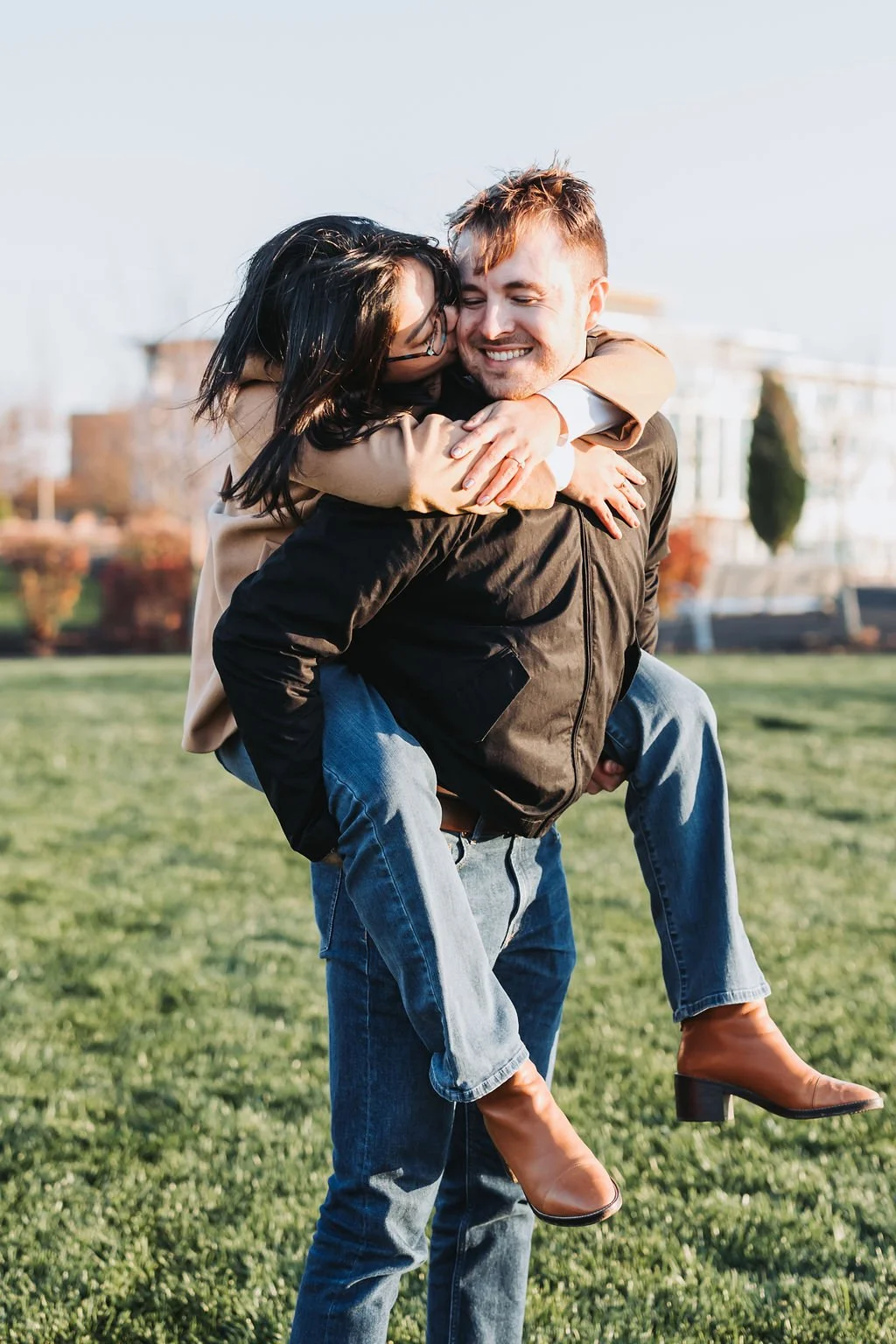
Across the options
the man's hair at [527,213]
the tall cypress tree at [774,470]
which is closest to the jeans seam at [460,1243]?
the man's hair at [527,213]

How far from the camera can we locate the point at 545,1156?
194 centimetres

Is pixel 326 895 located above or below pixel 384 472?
below

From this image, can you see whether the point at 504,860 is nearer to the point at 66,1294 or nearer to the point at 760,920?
the point at 66,1294

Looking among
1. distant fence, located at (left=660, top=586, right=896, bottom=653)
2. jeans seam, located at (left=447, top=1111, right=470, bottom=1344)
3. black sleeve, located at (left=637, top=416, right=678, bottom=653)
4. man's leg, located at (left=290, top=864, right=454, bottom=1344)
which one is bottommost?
distant fence, located at (left=660, top=586, right=896, bottom=653)

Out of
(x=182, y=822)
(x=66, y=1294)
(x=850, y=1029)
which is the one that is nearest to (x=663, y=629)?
(x=182, y=822)

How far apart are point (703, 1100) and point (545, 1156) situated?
468 millimetres

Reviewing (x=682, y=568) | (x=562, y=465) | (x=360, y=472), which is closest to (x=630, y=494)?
(x=562, y=465)

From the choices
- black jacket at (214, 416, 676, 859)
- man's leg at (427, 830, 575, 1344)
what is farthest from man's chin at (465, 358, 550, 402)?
man's leg at (427, 830, 575, 1344)

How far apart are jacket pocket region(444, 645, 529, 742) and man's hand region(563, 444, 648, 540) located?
303mm

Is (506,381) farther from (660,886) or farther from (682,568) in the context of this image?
(682,568)

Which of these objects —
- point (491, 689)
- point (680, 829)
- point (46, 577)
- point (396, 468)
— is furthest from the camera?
point (46, 577)

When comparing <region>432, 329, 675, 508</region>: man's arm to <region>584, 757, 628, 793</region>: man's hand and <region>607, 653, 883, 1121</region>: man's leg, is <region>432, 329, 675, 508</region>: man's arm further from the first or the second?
<region>584, 757, 628, 793</region>: man's hand

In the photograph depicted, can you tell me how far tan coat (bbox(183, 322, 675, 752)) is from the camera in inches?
75.4

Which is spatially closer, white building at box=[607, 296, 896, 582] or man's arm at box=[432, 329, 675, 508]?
man's arm at box=[432, 329, 675, 508]
